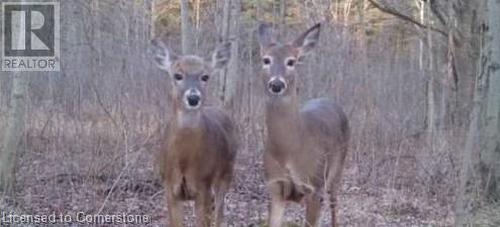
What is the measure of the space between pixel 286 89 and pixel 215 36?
238 inches

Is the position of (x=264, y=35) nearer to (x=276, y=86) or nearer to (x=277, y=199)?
(x=276, y=86)

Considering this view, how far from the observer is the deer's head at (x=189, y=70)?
6.87 m

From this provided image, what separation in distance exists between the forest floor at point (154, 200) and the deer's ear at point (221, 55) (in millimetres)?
1552

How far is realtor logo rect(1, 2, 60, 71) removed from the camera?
11.7 m

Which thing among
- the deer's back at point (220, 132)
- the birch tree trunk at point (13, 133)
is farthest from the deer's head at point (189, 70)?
the birch tree trunk at point (13, 133)

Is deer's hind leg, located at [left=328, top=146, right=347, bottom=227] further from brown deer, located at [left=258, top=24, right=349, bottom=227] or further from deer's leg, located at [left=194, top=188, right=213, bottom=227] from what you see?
deer's leg, located at [left=194, top=188, right=213, bottom=227]

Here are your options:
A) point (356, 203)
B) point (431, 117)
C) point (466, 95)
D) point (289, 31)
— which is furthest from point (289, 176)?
point (289, 31)

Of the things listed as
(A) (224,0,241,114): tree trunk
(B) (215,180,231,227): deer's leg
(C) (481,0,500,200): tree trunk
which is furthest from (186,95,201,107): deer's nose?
(A) (224,0,241,114): tree trunk

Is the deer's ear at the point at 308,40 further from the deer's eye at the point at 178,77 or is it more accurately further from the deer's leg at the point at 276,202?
the deer's leg at the point at 276,202

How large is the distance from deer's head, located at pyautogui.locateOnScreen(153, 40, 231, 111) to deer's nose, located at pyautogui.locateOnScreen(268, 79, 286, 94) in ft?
1.90

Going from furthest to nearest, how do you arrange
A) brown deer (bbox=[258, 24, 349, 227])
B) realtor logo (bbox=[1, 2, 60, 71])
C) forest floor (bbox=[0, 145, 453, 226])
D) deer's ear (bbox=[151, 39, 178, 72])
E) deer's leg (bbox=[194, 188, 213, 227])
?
1. realtor logo (bbox=[1, 2, 60, 71])
2. forest floor (bbox=[0, 145, 453, 226])
3. deer's ear (bbox=[151, 39, 178, 72])
4. deer's leg (bbox=[194, 188, 213, 227])
5. brown deer (bbox=[258, 24, 349, 227])

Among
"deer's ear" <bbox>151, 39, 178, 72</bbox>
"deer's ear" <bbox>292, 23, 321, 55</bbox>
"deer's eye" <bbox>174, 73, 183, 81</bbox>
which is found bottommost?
"deer's eye" <bbox>174, 73, 183, 81</bbox>

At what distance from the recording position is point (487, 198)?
8375 mm

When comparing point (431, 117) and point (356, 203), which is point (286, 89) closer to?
point (356, 203)
